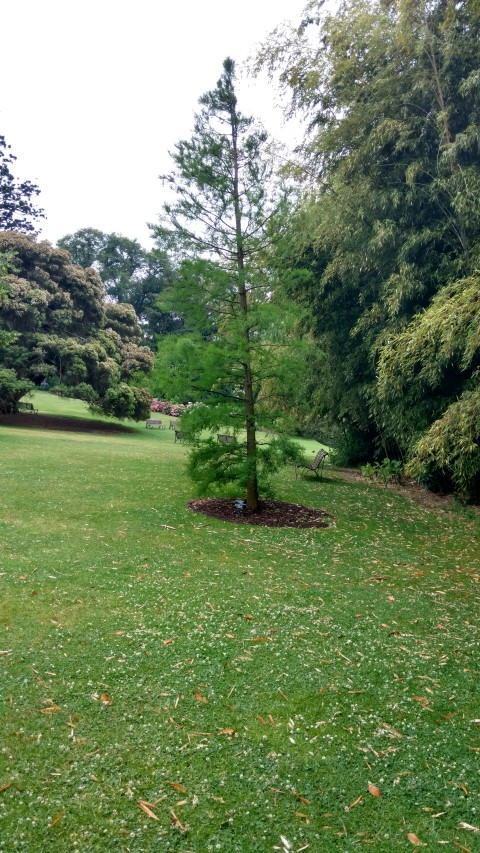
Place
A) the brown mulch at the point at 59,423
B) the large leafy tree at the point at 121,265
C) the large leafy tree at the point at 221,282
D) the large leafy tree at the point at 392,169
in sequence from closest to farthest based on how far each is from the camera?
the large leafy tree at the point at 221,282 → the large leafy tree at the point at 392,169 → the brown mulch at the point at 59,423 → the large leafy tree at the point at 121,265

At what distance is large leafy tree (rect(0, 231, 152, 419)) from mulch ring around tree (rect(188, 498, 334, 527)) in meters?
13.4

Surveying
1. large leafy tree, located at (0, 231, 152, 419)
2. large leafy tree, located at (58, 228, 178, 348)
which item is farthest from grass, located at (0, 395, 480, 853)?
large leafy tree, located at (58, 228, 178, 348)

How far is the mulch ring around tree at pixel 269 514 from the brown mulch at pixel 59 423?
1417 centimetres

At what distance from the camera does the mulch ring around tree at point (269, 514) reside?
8.05 m

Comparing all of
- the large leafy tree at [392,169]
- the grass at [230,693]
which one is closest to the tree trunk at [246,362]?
the large leafy tree at [392,169]

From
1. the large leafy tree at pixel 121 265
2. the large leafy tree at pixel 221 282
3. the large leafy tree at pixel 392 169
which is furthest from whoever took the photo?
the large leafy tree at pixel 121 265

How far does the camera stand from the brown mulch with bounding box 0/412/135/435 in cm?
2116

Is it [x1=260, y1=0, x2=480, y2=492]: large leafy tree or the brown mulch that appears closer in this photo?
[x1=260, y1=0, x2=480, y2=492]: large leafy tree

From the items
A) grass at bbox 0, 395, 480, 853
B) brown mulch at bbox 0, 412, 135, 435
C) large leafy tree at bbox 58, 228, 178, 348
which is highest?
large leafy tree at bbox 58, 228, 178, 348

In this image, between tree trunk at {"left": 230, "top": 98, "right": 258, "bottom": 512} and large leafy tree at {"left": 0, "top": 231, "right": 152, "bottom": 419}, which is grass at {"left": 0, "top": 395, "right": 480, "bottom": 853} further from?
large leafy tree at {"left": 0, "top": 231, "right": 152, "bottom": 419}

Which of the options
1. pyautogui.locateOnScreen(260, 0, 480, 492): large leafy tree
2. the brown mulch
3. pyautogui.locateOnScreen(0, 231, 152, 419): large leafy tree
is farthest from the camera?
the brown mulch

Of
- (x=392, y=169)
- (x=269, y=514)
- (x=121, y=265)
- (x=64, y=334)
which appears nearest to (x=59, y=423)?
(x=64, y=334)

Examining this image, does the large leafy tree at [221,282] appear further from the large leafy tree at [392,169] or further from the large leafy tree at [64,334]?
the large leafy tree at [64,334]

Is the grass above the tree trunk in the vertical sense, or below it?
below
